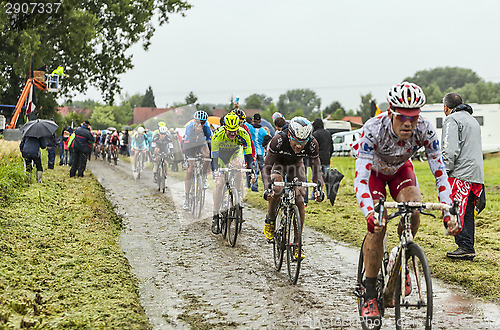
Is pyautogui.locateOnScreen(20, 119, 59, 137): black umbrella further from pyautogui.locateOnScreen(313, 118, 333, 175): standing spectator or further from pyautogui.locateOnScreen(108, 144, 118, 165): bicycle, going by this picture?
pyautogui.locateOnScreen(108, 144, 118, 165): bicycle

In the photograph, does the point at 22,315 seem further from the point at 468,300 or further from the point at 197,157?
the point at 197,157

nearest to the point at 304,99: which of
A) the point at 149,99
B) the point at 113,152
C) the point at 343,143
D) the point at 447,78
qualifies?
the point at 447,78

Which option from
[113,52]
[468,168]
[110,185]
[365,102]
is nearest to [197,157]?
[468,168]

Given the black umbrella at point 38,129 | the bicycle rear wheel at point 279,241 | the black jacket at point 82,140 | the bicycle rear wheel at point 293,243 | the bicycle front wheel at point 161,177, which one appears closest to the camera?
the bicycle rear wheel at point 293,243

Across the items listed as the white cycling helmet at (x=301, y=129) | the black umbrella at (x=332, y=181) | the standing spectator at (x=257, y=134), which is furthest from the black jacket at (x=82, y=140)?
the white cycling helmet at (x=301, y=129)

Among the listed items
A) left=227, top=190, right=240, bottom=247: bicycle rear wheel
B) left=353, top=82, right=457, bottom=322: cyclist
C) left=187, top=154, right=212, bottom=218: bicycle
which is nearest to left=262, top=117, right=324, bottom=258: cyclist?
left=227, top=190, right=240, bottom=247: bicycle rear wheel

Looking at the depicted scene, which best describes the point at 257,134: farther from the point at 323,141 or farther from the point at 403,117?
the point at 403,117

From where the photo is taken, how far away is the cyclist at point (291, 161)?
6.94 meters

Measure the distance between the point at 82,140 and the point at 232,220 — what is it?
12.6 m

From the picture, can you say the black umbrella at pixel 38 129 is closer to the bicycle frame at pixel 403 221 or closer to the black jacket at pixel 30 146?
the black jacket at pixel 30 146

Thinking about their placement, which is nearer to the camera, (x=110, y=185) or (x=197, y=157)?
(x=197, y=157)

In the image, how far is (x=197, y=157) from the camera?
11523mm

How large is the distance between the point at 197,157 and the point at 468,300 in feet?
22.0

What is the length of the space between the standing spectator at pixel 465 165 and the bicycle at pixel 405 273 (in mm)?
3256
